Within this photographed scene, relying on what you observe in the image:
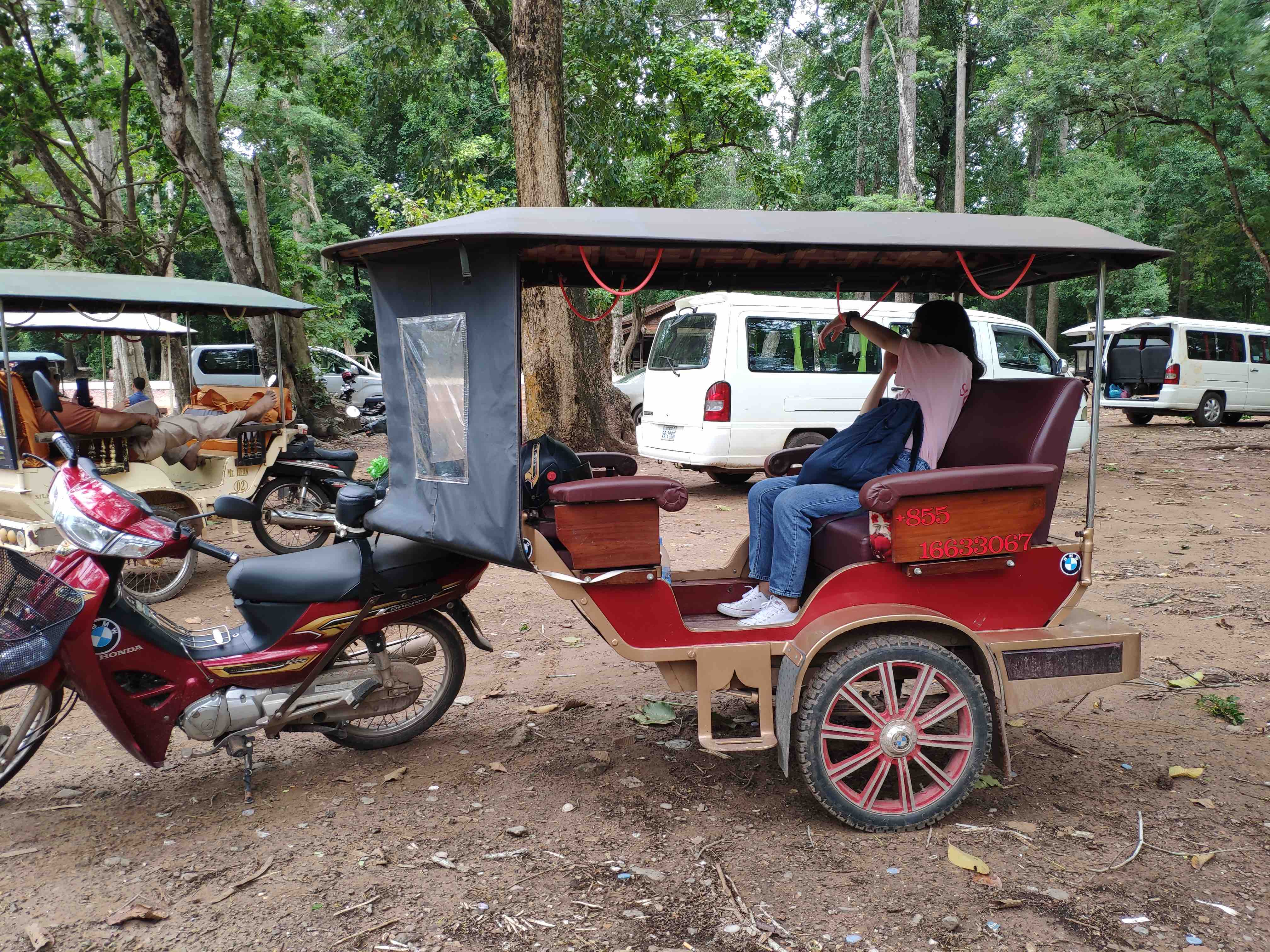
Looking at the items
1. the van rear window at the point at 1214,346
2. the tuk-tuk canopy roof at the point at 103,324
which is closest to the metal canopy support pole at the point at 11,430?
the tuk-tuk canopy roof at the point at 103,324

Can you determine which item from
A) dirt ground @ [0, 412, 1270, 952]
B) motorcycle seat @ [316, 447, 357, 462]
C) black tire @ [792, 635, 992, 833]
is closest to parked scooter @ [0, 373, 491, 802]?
dirt ground @ [0, 412, 1270, 952]

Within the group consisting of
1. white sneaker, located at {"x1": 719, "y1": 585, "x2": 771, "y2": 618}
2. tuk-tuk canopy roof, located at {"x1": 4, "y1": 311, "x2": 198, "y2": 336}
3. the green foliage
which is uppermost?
tuk-tuk canopy roof, located at {"x1": 4, "y1": 311, "x2": 198, "y2": 336}

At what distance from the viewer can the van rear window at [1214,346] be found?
16.9 meters

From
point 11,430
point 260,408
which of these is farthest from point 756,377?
point 11,430

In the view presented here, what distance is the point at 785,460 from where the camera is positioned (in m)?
4.66

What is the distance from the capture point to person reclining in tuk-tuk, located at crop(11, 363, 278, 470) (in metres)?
6.44

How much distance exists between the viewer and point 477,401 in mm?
3240

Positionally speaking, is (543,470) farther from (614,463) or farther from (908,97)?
(908,97)

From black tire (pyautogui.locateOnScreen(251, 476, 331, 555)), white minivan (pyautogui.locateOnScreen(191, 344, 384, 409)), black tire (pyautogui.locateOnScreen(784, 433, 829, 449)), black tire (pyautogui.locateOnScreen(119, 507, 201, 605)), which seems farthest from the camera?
white minivan (pyautogui.locateOnScreen(191, 344, 384, 409))

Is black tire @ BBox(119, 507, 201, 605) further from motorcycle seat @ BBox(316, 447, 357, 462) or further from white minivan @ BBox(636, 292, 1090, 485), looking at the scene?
white minivan @ BBox(636, 292, 1090, 485)

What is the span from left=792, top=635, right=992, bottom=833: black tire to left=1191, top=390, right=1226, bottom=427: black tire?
17.0 meters

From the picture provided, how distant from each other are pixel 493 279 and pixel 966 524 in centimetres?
187

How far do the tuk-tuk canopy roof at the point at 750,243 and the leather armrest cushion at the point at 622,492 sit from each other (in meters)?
0.81

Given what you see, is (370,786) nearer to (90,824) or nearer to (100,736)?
(90,824)
